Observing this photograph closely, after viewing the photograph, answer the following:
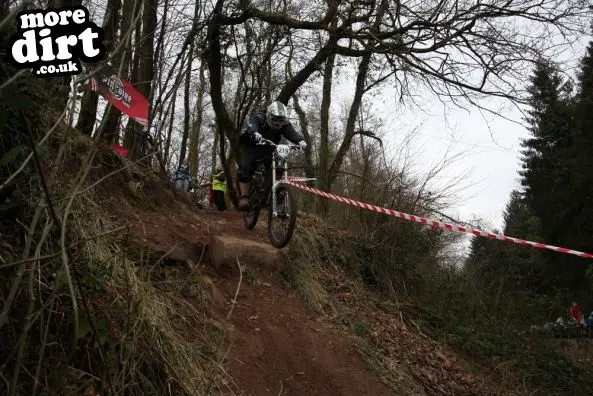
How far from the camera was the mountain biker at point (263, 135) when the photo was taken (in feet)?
21.2

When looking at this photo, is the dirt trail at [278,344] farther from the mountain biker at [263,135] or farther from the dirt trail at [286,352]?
the mountain biker at [263,135]

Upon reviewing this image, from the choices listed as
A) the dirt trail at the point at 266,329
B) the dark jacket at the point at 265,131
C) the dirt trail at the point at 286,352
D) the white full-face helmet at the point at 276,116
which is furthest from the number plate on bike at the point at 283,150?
the dirt trail at the point at 286,352

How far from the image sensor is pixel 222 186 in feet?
37.1

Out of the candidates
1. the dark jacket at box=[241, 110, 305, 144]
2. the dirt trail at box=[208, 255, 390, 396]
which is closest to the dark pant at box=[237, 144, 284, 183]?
the dark jacket at box=[241, 110, 305, 144]

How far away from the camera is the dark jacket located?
6.46m

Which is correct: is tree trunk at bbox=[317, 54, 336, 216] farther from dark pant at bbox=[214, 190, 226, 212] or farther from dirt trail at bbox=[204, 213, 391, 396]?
dirt trail at bbox=[204, 213, 391, 396]

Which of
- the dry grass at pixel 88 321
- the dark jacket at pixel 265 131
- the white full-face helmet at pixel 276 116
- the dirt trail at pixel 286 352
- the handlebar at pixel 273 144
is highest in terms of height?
the white full-face helmet at pixel 276 116

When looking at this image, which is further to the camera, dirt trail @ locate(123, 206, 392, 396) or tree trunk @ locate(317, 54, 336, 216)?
tree trunk @ locate(317, 54, 336, 216)

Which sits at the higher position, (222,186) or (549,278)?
(222,186)

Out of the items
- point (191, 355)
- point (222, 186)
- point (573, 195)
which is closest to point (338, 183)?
point (222, 186)

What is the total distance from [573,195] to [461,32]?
22.3 meters

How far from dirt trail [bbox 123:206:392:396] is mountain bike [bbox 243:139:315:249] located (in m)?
0.27

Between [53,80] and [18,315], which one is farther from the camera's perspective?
[53,80]

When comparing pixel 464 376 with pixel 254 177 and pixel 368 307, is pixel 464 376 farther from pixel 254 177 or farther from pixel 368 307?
pixel 254 177
